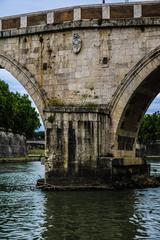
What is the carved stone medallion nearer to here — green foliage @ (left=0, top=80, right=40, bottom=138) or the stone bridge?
the stone bridge

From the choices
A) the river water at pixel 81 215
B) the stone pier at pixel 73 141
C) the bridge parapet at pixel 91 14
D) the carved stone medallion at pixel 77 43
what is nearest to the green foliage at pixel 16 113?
the bridge parapet at pixel 91 14

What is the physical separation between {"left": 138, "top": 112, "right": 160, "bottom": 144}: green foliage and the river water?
56883mm

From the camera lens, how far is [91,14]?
1566cm

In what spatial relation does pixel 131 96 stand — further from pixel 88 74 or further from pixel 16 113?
pixel 16 113

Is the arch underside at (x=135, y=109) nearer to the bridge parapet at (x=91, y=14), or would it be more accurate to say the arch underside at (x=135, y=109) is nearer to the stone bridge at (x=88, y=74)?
the stone bridge at (x=88, y=74)

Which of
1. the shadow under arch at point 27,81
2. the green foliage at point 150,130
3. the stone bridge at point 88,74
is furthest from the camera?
the green foliage at point 150,130

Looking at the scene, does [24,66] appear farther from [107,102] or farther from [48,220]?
[48,220]

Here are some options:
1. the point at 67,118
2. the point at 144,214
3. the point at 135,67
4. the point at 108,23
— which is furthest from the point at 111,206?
the point at 108,23

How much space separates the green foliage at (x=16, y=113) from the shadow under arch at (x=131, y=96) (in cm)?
2954

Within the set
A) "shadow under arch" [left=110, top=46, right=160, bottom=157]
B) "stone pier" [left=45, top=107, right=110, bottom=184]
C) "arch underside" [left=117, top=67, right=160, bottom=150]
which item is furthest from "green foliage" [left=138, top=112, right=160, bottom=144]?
"stone pier" [left=45, top=107, right=110, bottom=184]

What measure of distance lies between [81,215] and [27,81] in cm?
706

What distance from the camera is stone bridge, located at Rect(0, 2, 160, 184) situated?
14891mm

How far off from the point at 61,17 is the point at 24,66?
2.08m

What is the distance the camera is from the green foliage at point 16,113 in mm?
46281
